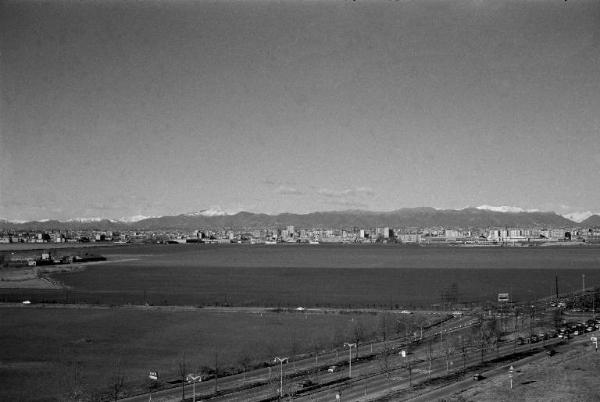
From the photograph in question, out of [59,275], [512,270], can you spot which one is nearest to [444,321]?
[512,270]

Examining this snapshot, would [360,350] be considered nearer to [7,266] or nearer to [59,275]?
[59,275]

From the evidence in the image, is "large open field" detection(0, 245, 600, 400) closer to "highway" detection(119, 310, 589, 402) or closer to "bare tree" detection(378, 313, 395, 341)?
"bare tree" detection(378, 313, 395, 341)

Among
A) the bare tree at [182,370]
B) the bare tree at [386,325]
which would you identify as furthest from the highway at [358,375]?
the bare tree at [386,325]

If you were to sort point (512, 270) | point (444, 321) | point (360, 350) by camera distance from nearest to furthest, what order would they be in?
point (360, 350) < point (444, 321) < point (512, 270)

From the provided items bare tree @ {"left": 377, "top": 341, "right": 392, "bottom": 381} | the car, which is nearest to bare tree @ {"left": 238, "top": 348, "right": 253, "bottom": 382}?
the car

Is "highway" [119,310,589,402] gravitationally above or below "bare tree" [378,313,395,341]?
above

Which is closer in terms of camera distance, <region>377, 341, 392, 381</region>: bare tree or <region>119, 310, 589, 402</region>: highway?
<region>119, 310, 589, 402</region>: highway

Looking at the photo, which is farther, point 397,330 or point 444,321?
point 444,321

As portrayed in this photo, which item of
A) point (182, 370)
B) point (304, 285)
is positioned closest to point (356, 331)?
point (182, 370)
